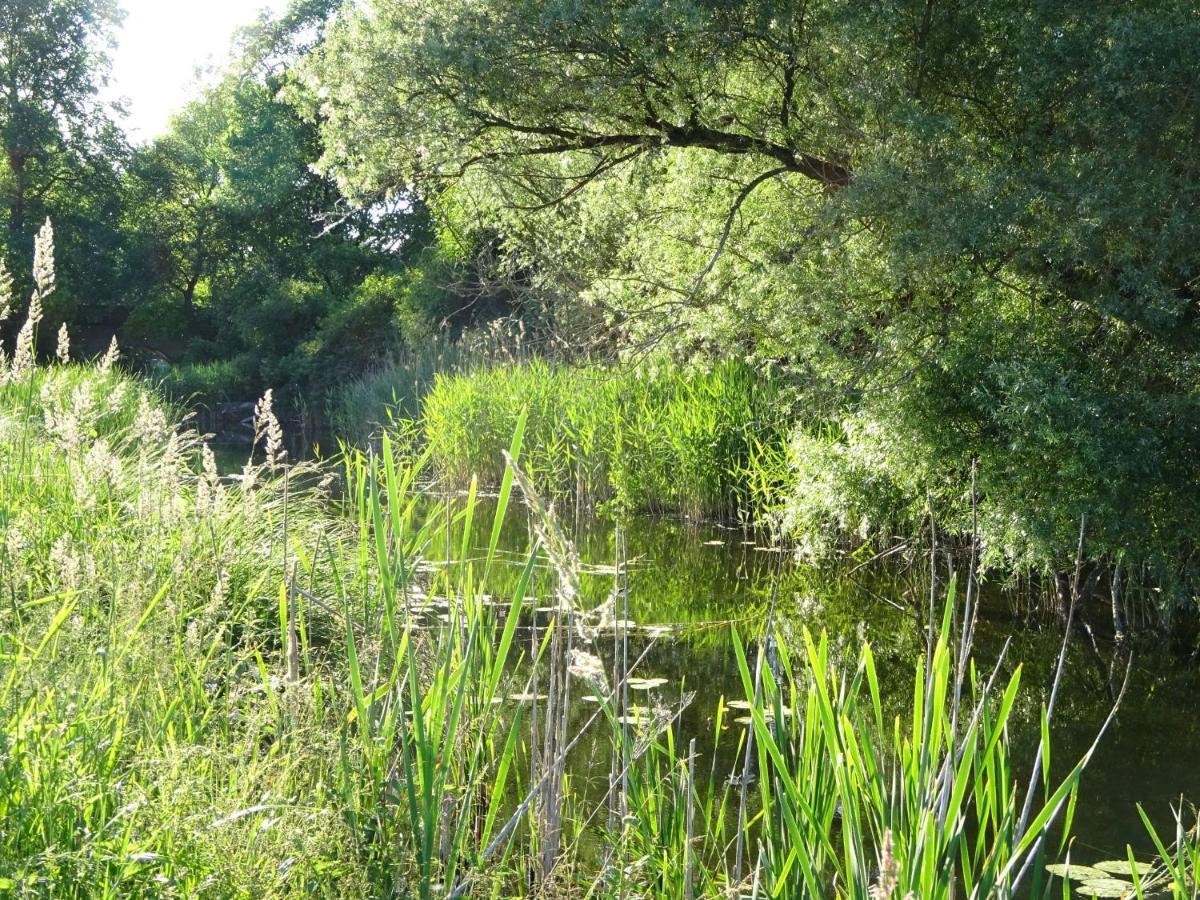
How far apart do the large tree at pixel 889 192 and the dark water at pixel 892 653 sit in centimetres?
59

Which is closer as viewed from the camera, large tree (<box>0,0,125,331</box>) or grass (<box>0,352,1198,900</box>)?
grass (<box>0,352,1198,900</box>)

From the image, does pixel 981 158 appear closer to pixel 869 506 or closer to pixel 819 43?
pixel 819 43

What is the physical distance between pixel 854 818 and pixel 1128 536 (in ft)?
18.4

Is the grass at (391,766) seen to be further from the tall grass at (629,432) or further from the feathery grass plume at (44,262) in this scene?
the tall grass at (629,432)

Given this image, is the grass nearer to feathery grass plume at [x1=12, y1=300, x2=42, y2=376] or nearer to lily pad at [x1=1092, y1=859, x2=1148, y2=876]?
feathery grass plume at [x1=12, y1=300, x2=42, y2=376]

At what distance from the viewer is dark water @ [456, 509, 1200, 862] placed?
4.52 m

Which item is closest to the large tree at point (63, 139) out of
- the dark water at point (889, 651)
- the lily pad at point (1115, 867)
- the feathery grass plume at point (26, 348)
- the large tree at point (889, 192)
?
the large tree at point (889, 192)

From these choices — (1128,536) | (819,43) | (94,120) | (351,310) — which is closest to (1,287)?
(1128,536)

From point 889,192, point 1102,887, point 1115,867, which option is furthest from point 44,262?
point 889,192

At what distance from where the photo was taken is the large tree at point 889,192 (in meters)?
6.74

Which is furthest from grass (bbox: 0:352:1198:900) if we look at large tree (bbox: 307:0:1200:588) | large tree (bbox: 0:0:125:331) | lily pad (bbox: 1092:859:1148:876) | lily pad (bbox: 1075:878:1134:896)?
large tree (bbox: 0:0:125:331)

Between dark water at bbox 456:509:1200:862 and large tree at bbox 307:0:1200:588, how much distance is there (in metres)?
0.59

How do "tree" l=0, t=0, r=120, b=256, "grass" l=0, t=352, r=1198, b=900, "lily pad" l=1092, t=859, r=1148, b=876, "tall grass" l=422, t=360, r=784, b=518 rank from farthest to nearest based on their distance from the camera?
"tree" l=0, t=0, r=120, b=256, "tall grass" l=422, t=360, r=784, b=518, "lily pad" l=1092, t=859, r=1148, b=876, "grass" l=0, t=352, r=1198, b=900

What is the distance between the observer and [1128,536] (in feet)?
21.5
